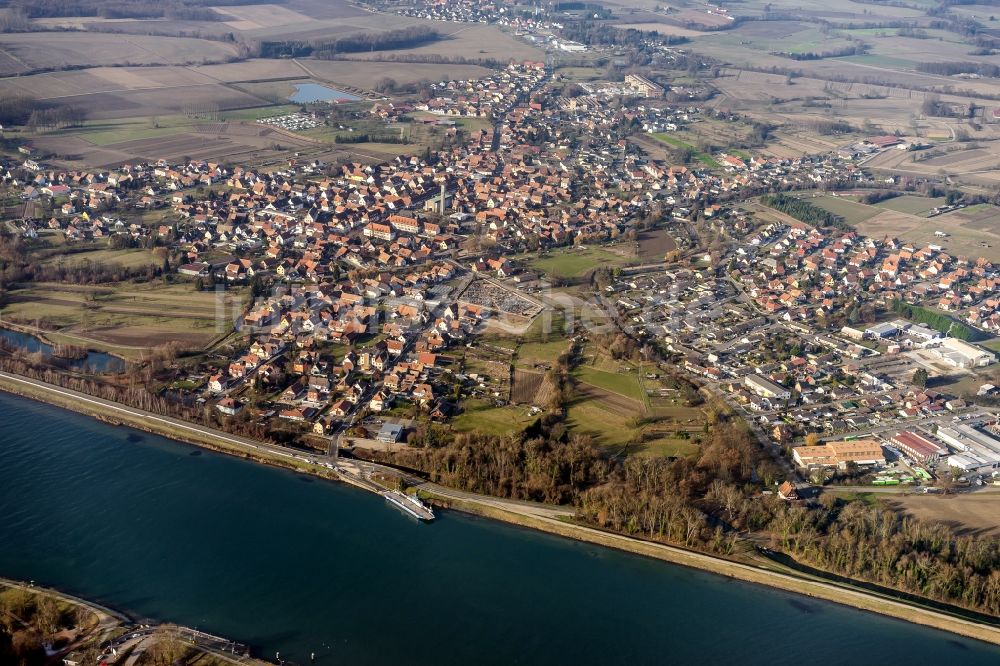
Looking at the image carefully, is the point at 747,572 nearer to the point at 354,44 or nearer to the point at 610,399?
the point at 610,399

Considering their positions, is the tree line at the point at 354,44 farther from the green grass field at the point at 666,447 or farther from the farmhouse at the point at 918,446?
the farmhouse at the point at 918,446

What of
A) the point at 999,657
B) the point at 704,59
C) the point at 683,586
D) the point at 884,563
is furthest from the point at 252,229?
the point at 704,59

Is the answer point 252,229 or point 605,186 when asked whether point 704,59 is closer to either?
point 605,186

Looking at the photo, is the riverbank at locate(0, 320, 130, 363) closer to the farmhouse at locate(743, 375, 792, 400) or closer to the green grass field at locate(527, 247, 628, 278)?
the green grass field at locate(527, 247, 628, 278)

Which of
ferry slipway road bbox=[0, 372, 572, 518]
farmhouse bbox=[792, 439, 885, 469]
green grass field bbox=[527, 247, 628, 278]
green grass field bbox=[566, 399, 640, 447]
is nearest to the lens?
ferry slipway road bbox=[0, 372, 572, 518]

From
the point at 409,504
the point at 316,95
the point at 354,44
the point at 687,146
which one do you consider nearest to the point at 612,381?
the point at 409,504

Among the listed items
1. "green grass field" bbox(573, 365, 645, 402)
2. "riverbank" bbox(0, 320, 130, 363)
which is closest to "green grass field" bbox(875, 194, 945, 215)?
"green grass field" bbox(573, 365, 645, 402)

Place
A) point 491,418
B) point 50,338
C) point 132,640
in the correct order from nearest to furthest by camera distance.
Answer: point 132,640
point 491,418
point 50,338
